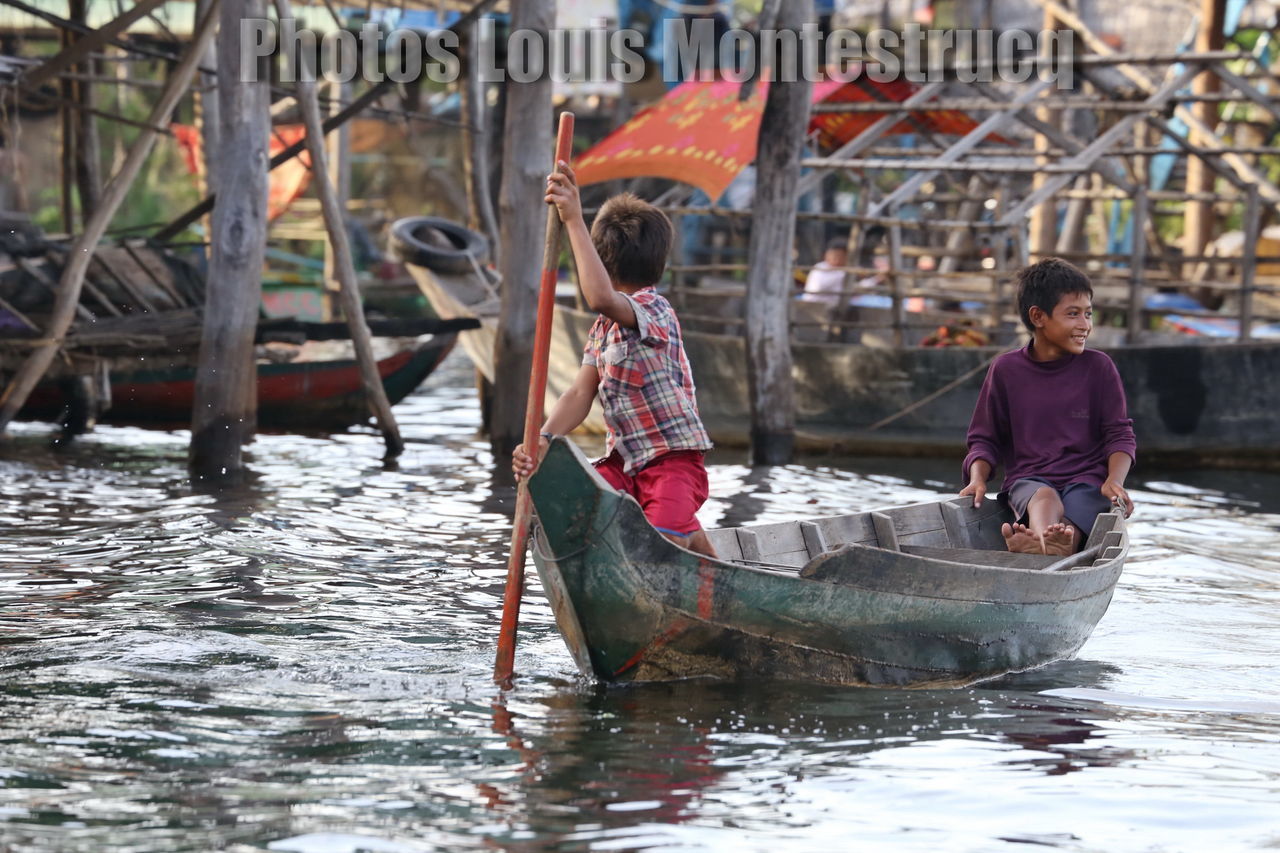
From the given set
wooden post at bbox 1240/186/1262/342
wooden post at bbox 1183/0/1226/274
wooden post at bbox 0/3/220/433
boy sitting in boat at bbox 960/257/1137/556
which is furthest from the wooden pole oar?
wooden post at bbox 1183/0/1226/274

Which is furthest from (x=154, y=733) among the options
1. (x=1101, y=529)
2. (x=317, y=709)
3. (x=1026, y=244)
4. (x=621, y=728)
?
(x=1026, y=244)

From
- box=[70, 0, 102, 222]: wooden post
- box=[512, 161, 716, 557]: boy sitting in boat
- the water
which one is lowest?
the water

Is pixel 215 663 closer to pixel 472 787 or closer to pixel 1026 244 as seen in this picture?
pixel 472 787

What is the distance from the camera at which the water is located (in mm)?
3430

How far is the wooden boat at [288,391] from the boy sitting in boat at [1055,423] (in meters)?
5.94

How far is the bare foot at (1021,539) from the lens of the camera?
5242 millimetres

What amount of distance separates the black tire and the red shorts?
21.8ft

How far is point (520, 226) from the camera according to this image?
8688 mm

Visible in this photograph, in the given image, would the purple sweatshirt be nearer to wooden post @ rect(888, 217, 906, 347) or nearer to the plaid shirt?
the plaid shirt

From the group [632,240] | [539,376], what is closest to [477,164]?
[632,240]

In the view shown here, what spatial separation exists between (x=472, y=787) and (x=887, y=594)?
1.39 m

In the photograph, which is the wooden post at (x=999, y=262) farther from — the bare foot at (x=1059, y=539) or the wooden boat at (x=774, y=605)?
the wooden boat at (x=774, y=605)

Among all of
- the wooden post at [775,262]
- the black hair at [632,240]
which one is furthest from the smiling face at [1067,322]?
the wooden post at [775,262]

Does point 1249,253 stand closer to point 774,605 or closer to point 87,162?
point 774,605
